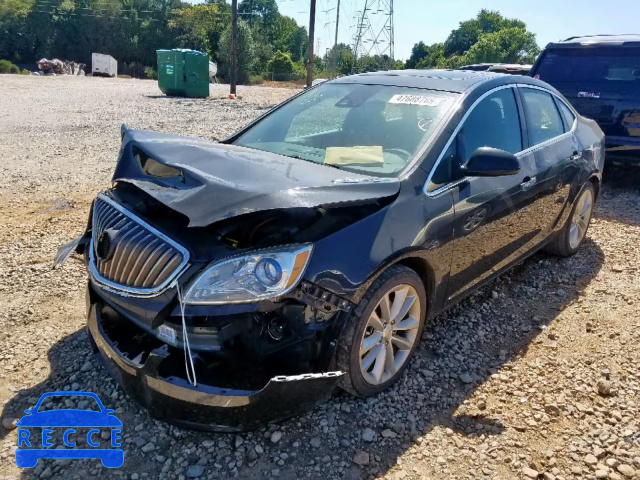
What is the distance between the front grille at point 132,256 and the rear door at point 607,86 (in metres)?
6.48

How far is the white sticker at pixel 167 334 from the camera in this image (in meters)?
2.33

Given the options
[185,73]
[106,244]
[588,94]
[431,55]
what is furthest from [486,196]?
[431,55]

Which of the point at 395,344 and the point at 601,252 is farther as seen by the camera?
the point at 601,252

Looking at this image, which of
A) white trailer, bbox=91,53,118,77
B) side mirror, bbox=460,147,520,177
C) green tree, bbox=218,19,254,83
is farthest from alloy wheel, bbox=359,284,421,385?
white trailer, bbox=91,53,118,77

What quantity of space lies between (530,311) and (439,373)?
50.0 inches

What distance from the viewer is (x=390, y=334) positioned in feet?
9.33

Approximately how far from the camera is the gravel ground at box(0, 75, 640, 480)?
8.13 ft

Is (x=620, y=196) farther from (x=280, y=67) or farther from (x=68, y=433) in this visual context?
(x=280, y=67)

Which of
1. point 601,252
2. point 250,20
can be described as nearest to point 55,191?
point 601,252

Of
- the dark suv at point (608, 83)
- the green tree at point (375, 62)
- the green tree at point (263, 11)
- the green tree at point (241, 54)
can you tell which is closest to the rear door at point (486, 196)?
the dark suv at point (608, 83)

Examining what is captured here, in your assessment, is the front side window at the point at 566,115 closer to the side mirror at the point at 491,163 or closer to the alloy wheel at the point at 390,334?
the side mirror at the point at 491,163

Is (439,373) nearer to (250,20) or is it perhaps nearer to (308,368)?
(308,368)

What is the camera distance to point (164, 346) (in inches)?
91.0

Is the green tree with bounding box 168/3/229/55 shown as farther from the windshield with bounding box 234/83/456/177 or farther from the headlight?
the headlight
